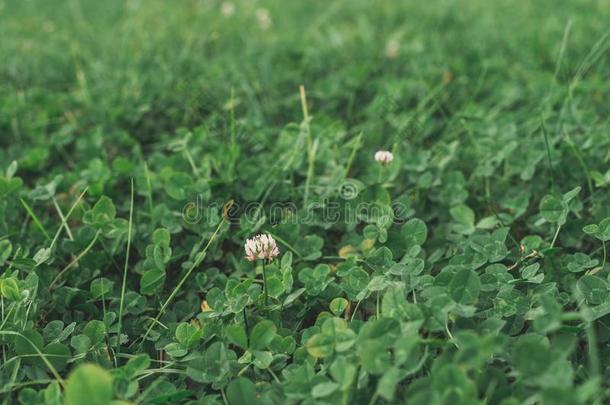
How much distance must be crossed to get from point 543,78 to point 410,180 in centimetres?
91

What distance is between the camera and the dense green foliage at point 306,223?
3.66ft

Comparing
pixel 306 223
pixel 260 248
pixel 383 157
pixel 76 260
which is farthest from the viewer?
pixel 383 157

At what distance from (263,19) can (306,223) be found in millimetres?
2038

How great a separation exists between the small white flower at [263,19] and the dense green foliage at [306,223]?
18.3 inches

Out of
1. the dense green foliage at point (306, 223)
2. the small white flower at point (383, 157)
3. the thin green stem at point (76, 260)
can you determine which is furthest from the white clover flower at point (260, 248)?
the small white flower at point (383, 157)

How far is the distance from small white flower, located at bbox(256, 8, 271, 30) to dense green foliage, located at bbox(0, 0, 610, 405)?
465 mm

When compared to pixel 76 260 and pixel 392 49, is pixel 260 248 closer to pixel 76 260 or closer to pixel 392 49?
pixel 76 260

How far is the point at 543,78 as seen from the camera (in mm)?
2393

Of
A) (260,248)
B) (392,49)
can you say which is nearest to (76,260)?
(260,248)

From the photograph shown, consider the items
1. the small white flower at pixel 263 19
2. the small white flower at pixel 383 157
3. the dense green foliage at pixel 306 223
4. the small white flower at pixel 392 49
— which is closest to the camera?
the dense green foliage at pixel 306 223

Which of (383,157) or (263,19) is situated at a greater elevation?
(383,157)

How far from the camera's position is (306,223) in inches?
63.4

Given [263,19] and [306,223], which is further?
[263,19]

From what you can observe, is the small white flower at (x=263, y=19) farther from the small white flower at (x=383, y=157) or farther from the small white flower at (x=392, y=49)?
the small white flower at (x=383, y=157)
